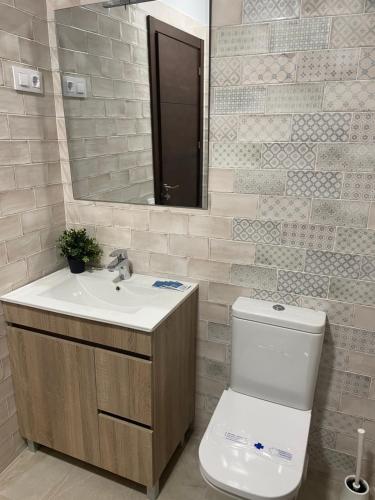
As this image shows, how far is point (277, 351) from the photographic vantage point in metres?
1.57

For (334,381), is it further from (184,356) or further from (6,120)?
(6,120)

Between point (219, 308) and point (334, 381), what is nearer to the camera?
point (334, 381)

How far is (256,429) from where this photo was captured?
4.81 ft

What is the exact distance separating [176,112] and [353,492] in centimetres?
180

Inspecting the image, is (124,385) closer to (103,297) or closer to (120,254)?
(103,297)

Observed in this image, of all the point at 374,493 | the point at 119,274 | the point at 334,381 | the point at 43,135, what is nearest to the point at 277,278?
the point at 334,381

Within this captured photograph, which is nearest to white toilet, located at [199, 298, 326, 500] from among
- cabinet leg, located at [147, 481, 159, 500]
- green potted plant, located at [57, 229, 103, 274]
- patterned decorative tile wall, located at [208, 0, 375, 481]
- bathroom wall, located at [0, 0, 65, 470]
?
patterned decorative tile wall, located at [208, 0, 375, 481]

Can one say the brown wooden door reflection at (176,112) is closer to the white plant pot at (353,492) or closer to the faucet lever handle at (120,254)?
the faucet lever handle at (120,254)

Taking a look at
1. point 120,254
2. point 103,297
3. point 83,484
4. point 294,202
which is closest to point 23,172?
point 120,254

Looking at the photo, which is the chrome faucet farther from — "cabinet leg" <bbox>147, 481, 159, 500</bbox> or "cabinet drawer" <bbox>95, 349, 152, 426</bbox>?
"cabinet leg" <bbox>147, 481, 159, 500</bbox>

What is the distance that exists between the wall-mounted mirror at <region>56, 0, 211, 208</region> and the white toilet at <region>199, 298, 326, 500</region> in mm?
618

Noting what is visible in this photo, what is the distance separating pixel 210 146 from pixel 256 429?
1.17 metres

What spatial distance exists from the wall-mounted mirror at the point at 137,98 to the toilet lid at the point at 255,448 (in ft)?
2.98

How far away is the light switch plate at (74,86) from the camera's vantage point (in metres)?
1.79
